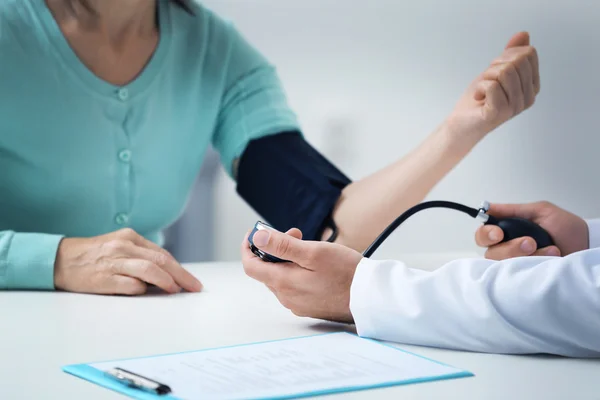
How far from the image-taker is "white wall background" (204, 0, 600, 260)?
158cm

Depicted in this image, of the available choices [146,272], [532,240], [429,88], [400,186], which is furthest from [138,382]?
[429,88]

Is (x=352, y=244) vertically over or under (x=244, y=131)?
under

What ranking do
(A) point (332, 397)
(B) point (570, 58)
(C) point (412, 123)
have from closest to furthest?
(A) point (332, 397) → (B) point (570, 58) → (C) point (412, 123)

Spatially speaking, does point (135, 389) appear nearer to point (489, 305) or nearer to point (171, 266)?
point (489, 305)

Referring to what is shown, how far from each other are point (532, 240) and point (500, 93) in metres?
0.27

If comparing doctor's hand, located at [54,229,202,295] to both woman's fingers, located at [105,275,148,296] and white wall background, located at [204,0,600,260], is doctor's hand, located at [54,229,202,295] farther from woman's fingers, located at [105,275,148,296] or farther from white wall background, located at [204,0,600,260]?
white wall background, located at [204,0,600,260]

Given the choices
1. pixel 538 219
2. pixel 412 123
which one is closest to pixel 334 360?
pixel 538 219

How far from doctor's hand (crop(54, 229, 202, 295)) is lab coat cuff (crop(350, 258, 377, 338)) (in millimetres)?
352

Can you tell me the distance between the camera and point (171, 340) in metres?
0.73

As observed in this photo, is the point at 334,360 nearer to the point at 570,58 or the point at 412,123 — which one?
the point at 570,58

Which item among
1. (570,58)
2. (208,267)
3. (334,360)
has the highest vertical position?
(570,58)

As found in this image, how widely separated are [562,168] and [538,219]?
521 millimetres

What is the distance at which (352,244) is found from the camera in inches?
50.9

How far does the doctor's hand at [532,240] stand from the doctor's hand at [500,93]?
0.55ft
